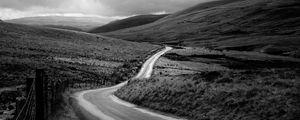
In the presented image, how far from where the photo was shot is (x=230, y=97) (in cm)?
1900

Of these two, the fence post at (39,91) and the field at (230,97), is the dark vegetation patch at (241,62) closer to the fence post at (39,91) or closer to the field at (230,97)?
the field at (230,97)

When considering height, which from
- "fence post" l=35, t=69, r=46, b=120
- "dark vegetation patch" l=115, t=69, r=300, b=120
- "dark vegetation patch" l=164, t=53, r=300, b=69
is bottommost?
"dark vegetation patch" l=164, t=53, r=300, b=69

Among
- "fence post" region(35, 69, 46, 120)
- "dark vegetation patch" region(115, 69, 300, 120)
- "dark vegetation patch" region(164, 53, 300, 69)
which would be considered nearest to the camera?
"fence post" region(35, 69, 46, 120)

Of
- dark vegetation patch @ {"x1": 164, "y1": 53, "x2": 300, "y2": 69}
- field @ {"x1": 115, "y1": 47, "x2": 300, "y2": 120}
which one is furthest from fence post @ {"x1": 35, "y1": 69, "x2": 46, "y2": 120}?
dark vegetation patch @ {"x1": 164, "y1": 53, "x2": 300, "y2": 69}

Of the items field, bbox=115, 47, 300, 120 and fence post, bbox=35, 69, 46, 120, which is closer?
fence post, bbox=35, 69, 46, 120

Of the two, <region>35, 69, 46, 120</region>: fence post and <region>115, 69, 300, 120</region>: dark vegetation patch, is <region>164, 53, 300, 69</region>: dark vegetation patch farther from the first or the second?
<region>35, 69, 46, 120</region>: fence post

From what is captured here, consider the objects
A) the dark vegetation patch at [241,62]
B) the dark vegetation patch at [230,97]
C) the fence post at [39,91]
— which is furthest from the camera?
the dark vegetation patch at [241,62]

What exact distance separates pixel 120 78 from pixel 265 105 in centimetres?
4863

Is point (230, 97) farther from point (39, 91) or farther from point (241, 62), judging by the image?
point (241, 62)

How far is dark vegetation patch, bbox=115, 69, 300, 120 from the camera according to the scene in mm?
15742

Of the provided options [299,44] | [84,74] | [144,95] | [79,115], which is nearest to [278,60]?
[299,44]

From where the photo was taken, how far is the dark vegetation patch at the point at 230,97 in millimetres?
15742

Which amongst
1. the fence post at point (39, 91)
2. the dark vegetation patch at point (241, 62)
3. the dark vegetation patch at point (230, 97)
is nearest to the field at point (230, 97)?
the dark vegetation patch at point (230, 97)

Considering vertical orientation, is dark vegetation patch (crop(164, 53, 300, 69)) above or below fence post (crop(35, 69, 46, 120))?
below
